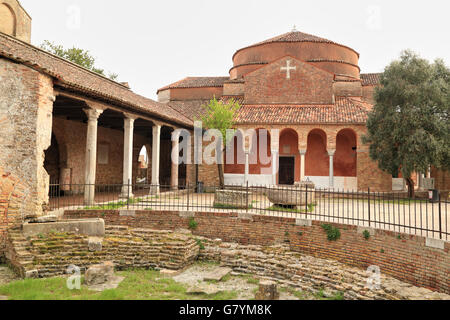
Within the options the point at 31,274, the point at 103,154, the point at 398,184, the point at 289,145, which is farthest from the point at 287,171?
the point at 31,274

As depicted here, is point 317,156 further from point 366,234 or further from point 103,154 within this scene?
point 366,234

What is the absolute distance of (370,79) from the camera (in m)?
25.6

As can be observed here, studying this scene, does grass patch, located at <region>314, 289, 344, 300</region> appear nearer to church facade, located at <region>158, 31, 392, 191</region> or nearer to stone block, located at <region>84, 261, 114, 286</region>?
stone block, located at <region>84, 261, 114, 286</region>

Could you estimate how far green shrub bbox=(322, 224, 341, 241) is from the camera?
26.8ft

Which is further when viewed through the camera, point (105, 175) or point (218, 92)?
point (218, 92)

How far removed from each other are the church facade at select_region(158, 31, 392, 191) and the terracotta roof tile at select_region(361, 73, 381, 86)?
1.06 metres

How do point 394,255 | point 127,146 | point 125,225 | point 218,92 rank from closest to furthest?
point 394,255
point 125,225
point 127,146
point 218,92

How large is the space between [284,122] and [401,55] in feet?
21.8

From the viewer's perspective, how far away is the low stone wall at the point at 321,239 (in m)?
6.31

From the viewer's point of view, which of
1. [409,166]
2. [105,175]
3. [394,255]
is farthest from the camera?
[105,175]

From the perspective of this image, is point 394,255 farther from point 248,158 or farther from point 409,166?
point 248,158

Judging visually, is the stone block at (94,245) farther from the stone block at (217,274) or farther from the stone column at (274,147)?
the stone column at (274,147)

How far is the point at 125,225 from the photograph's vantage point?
10.1 metres

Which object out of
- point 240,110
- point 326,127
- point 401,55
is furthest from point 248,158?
point 401,55
